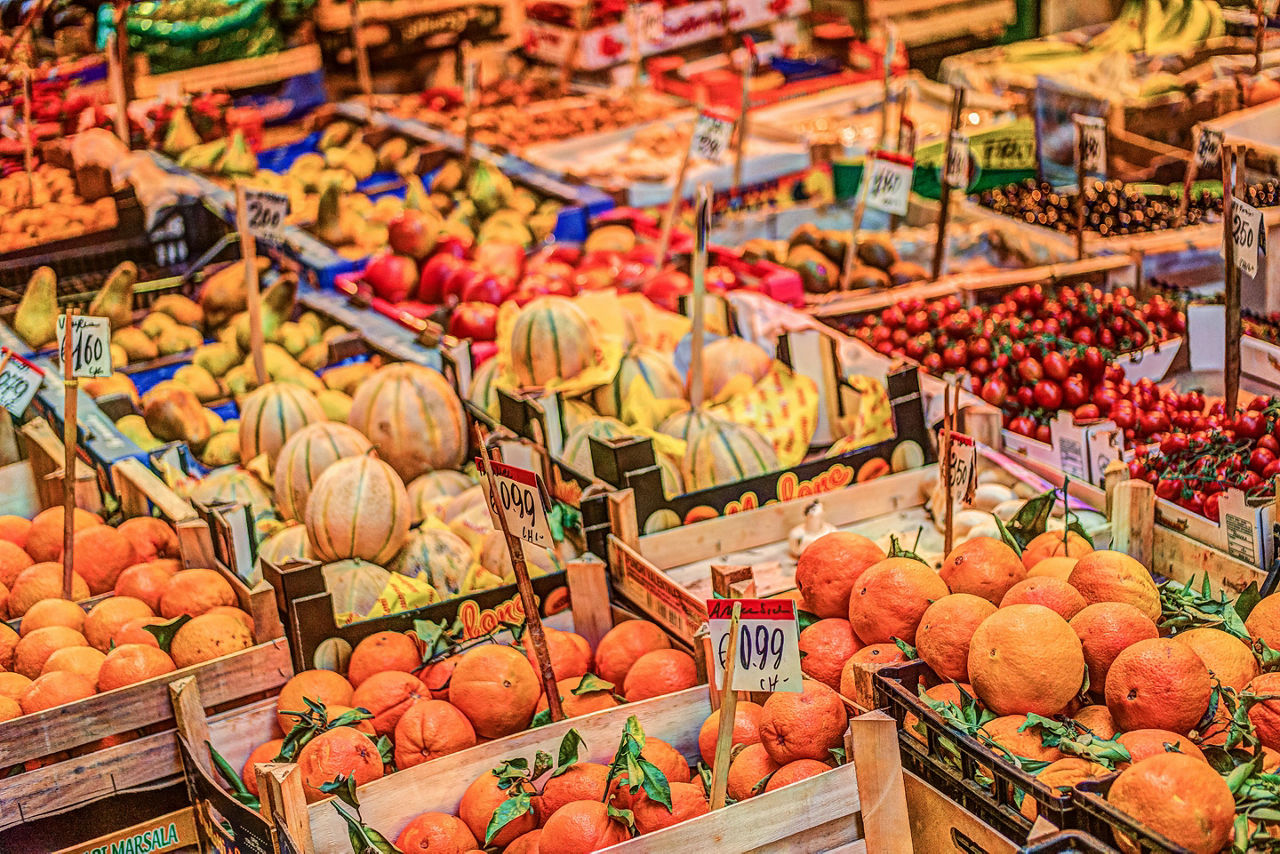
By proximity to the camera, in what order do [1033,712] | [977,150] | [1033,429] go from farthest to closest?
1. [977,150]
2. [1033,429]
3. [1033,712]

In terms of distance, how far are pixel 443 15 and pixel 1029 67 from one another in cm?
382

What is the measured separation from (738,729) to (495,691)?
50cm

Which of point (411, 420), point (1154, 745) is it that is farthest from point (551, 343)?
point (1154, 745)

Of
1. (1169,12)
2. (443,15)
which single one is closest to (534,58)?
(443,15)

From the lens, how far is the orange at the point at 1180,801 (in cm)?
174

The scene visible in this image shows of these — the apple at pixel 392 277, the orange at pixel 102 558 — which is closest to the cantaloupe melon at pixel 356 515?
the orange at pixel 102 558

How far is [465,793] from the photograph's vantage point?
94.7 inches

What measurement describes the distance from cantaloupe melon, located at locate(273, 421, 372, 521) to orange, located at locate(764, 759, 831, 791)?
1.64m

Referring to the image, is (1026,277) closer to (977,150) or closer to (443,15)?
(977,150)

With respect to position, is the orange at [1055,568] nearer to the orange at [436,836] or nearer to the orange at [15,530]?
the orange at [436,836]

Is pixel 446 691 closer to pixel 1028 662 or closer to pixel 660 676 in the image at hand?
pixel 660 676

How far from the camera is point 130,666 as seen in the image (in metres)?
2.68

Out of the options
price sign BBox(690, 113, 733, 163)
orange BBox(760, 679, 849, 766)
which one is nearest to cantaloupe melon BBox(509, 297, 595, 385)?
price sign BBox(690, 113, 733, 163)

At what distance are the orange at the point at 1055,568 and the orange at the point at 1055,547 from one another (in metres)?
0.06
